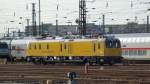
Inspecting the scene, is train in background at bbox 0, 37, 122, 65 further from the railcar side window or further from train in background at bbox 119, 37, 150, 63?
train in background at bbox 119, 37, 150, 63

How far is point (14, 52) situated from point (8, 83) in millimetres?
39306

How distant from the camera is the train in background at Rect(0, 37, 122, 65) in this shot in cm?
5003

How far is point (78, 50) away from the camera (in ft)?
171

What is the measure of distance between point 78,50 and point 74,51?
534 millimetres

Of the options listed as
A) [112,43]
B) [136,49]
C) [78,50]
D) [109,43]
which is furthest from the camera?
[136,49]

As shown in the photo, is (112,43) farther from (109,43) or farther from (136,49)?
(136,49)

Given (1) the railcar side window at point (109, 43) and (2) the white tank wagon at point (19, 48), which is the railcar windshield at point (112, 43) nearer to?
(1) the railcar side window at point (109, 43)

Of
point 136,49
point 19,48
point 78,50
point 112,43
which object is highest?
point 112,43

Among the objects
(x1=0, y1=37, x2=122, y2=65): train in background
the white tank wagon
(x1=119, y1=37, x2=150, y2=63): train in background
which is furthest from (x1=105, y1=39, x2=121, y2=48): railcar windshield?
the white tank wagon

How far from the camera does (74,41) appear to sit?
52531 mm

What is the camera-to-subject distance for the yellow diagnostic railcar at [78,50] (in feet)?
164

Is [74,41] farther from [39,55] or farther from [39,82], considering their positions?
[39,82]

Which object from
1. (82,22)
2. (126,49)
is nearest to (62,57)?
(126,49)

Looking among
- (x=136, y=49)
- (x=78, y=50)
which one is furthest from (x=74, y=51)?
(x=136, y=49)
